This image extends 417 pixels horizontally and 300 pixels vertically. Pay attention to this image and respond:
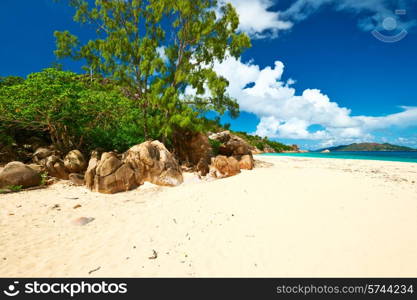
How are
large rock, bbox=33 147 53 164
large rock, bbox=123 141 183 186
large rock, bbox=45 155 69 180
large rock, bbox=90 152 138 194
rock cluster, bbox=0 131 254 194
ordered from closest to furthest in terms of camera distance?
large rock, bbox=90 152 138 194
rock cluster, bbox=0 131 254 194
large rock, bbox=123 141 183 186
large rock, bbox=45 155 69 180
large rock, bbox=33 147 53 164

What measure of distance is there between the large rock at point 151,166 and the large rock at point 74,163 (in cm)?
294

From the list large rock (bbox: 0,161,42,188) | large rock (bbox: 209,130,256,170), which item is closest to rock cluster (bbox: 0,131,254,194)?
large rock (bbox: 0,161,42,188)

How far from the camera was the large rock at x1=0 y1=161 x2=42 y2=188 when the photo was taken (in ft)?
30.8

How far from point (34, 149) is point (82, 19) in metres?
10.9

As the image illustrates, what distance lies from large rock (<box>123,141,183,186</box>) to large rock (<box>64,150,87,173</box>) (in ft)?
9.65

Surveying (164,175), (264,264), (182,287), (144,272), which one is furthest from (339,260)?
(164,175)

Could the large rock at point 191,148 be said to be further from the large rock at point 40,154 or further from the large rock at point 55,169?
the large rock at point 40,154

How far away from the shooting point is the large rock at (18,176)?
9391mm

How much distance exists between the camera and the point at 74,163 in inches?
464

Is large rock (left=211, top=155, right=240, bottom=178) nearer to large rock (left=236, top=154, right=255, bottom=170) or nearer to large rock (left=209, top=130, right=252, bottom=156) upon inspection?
large rock (left=236, top=154, right=255, bottom=170)

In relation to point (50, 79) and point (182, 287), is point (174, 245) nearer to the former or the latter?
point (182, 287)

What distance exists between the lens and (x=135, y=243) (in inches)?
194

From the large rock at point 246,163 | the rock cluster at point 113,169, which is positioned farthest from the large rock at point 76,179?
the large rock at point 246,163

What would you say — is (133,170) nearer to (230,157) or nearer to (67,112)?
(67,112)
